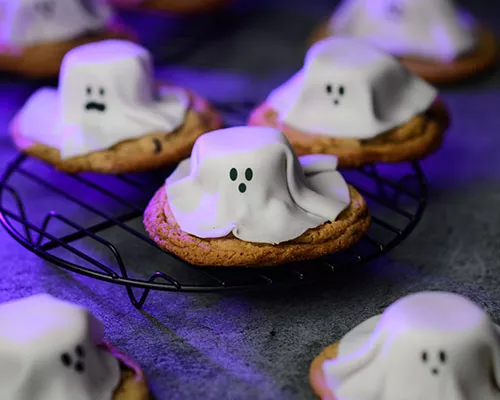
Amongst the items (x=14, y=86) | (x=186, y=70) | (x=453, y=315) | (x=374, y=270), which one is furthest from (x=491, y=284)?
(x=14, y=86)

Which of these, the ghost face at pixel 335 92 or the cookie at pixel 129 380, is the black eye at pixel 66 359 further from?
the ghost face at pixel 335 92

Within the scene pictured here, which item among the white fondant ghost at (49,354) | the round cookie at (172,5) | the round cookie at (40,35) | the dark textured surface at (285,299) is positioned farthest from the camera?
the round cookie at (172,5)

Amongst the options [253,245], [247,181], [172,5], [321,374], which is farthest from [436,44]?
[321,374]

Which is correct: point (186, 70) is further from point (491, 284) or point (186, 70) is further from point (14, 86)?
point (491, 284)

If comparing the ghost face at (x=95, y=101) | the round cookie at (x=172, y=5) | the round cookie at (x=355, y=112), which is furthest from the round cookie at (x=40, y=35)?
the round cookie at (x=355, y=112)

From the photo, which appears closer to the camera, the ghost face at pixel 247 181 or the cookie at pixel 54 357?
the cookie at pixel 54 357

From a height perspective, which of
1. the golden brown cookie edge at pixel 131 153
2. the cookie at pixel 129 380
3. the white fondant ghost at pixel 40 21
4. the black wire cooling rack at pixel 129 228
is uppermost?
the white fondant ghost at pixel 40 21

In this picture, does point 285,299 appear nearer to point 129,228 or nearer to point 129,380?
point 129,228

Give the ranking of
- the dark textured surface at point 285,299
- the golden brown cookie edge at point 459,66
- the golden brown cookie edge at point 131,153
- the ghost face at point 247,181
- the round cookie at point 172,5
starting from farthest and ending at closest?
the round cookie at point 172,5, the golden brown cookie edge at point 459,66, the golden brown cookie edge at point 131,153, the ghost face at point 247,181, the dark textured surface at point 285,299
